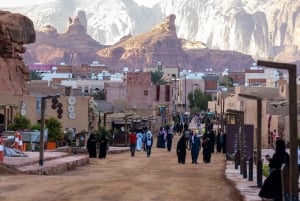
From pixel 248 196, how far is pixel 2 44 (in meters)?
A: 30.3

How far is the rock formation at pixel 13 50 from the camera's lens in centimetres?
4309

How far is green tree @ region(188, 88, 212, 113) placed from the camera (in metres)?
96.9

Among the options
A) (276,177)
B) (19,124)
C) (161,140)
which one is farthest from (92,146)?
(276,177)

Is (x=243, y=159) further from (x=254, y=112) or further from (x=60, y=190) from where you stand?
(x=254, y=112)

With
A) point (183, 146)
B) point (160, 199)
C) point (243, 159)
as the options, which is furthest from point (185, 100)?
point (160, 199)

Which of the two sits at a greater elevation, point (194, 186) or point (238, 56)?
point (238, 56)

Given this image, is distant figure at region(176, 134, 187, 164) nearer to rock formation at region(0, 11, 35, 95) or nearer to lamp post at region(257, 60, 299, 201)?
rock formation at region(0, 11, 35, 95)

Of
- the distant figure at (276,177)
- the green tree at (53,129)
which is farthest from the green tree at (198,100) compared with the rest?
the distant figure at (276,177)

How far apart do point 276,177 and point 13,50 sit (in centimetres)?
3303

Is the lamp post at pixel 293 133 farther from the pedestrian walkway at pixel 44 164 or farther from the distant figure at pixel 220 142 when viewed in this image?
the distant figure at pixel 220 142

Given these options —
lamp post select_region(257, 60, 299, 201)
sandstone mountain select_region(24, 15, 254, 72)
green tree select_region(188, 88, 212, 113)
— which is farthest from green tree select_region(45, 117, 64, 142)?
sandstone mountain select_region(24, 15, 254, 72)

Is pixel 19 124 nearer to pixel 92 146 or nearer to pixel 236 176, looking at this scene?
pixel 92 146

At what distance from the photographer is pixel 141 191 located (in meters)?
16.0

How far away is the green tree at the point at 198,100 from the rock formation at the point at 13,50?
5194 centimetres
